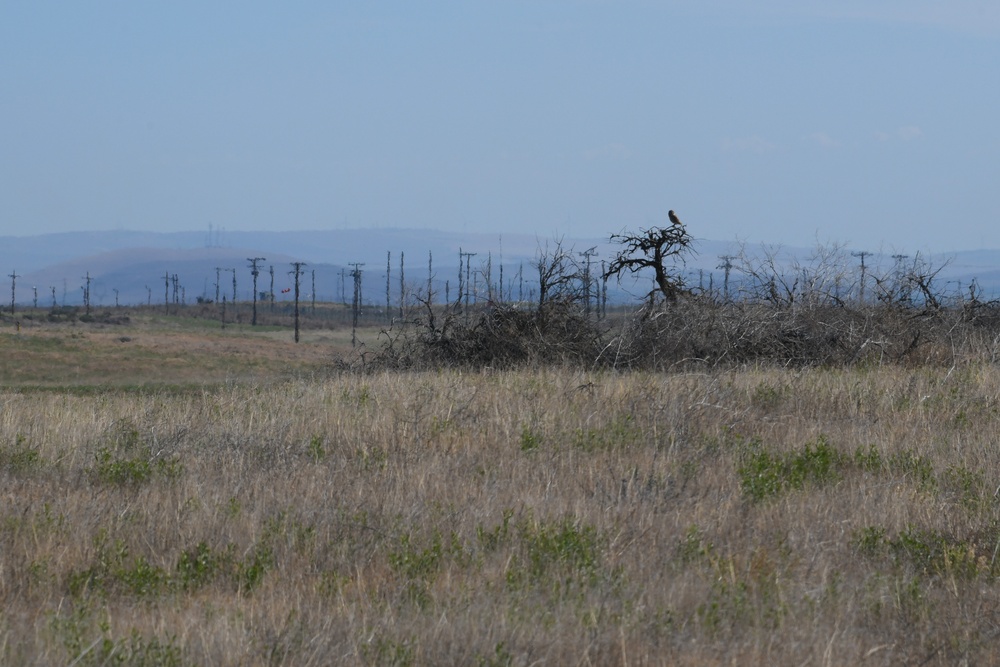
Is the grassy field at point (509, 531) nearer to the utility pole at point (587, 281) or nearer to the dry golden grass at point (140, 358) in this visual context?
the utility pole at point (587, 281)

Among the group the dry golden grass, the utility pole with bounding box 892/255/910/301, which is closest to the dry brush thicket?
the utility pole with bounding box 892/255/910/301

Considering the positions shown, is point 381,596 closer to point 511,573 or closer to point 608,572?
point 511,573

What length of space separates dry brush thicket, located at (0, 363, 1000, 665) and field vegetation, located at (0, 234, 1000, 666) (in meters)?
0.02

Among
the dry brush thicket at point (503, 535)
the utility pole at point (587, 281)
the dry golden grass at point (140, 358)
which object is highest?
the utility pole at point (587, 281)

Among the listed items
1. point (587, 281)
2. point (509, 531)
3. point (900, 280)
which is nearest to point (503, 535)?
point (509, 531)

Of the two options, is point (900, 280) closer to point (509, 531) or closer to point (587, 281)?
point (587, 281)

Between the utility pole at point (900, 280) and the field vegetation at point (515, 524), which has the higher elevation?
the utility pole at point (900, 280)

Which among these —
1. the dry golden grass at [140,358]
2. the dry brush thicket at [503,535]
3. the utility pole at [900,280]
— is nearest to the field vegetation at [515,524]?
the dry brush thicket at [503,535]

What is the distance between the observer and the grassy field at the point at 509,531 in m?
4.41

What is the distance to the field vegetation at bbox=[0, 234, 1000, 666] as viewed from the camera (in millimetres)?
4426

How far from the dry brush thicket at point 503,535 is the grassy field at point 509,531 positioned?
23 mm

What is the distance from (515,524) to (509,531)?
99mm

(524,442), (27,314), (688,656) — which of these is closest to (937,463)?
(524,442)

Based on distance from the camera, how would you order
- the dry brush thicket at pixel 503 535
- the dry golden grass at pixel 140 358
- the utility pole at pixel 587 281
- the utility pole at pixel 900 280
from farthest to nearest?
the dry golden grass at pixel 140 358
the utility pole at pixel 587 281
the utility pole at pixel 900 280
the dry brush thicket at pixel 503 535
